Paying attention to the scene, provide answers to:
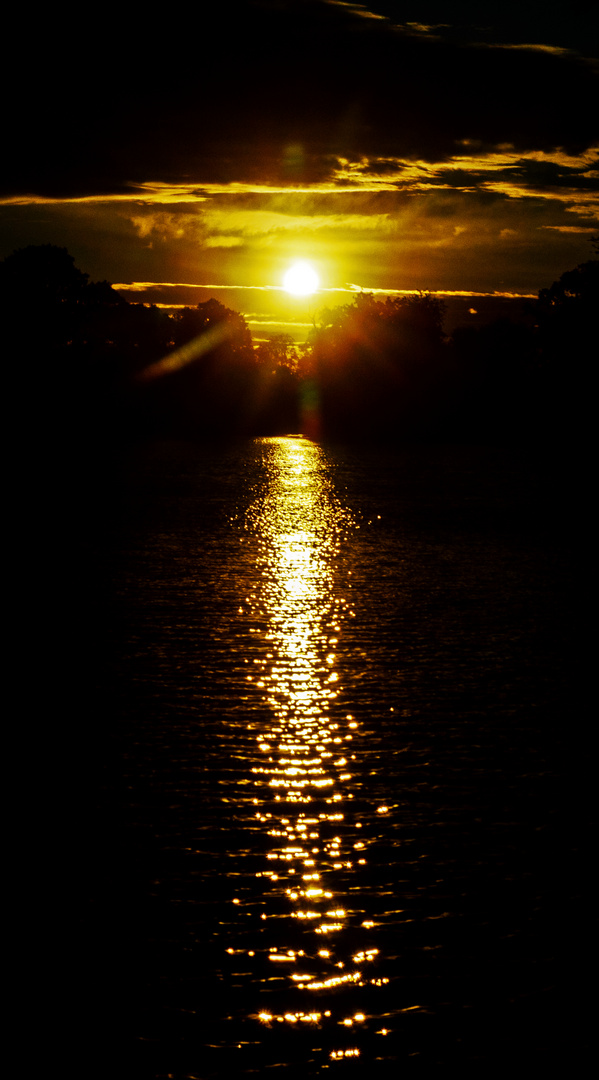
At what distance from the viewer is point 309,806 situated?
951 cm

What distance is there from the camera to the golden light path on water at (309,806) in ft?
21.6

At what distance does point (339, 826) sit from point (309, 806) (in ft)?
1.69

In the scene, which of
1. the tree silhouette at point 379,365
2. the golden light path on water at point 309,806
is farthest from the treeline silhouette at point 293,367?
the golden light path on water at point 309,806

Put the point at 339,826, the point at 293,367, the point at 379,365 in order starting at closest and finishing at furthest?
the point at 339,826 → the point at 379,365 → the point at 293,367

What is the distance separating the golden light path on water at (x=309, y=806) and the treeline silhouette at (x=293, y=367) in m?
58.6

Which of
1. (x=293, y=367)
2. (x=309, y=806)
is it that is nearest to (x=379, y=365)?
(x=293, y=367)

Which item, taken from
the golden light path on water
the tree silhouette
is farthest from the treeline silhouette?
the golden light path on water

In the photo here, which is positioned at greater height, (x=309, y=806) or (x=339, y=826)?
(x=309, y=806)

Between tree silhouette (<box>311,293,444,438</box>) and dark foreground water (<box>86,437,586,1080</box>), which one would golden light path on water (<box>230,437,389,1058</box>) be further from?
tree silhouette (<box>311,293,444,438</box>)

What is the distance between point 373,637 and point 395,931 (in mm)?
9103

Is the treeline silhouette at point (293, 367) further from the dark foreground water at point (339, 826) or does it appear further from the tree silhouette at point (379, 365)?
the dark foreground water at point (339, 826)

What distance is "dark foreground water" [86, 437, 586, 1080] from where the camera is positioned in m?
6.21

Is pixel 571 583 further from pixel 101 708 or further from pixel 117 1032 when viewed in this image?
pixel 117 1032

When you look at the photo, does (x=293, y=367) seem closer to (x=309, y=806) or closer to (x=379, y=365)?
(x=379, y=365)
